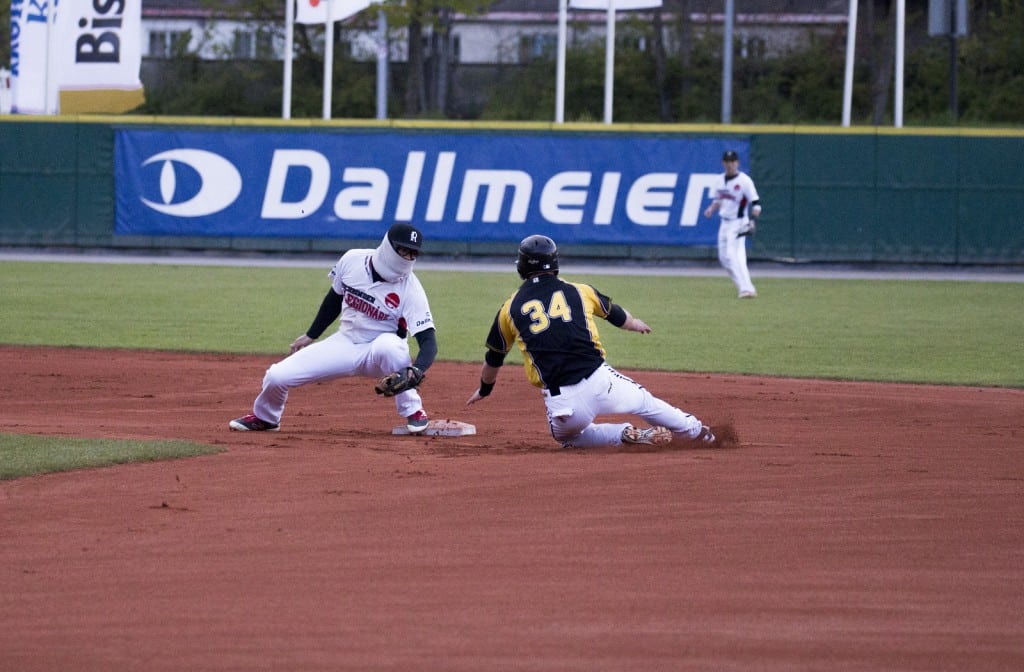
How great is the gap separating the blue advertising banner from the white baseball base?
17.9 metres

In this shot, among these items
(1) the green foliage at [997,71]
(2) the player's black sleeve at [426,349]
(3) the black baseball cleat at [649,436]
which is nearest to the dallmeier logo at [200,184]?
(2) the player's black sleeve at [426,349]

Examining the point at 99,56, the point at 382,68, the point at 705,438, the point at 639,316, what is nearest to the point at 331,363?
the point at 705,438

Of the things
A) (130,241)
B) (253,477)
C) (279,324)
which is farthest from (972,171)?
(253,477)

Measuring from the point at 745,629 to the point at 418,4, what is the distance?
3423cm

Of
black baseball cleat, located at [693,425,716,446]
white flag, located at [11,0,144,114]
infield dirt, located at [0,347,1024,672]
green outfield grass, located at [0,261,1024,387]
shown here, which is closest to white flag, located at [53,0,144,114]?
white flag, located at [11,0,144,114]

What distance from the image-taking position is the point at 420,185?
28.2 meters

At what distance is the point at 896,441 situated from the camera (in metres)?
9.87

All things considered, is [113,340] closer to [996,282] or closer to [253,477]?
[253,477]

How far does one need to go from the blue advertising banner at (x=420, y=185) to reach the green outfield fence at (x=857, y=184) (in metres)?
0.30

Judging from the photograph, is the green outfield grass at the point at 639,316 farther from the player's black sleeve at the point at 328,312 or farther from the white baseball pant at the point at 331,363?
the player's black sleeve at the point at 328,312

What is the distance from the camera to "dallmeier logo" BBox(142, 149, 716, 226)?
27812mm

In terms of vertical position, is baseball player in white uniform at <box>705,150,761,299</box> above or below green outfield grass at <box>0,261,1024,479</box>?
above

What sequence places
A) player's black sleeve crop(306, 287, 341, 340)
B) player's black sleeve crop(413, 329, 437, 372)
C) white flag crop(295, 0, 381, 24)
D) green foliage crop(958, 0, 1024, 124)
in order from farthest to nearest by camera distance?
green foliage crop(958, 0, 1024, 124) → white flag crop(295, 0, 381, 24) → player's black sleeve crop(306, 287, 341, 340) → player's black sleeve crop(413, 329, 437, 372)

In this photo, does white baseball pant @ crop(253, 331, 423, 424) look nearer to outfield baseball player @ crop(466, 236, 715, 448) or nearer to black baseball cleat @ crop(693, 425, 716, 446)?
outfield baseball player @ crop(466, 236, 715, 448)
